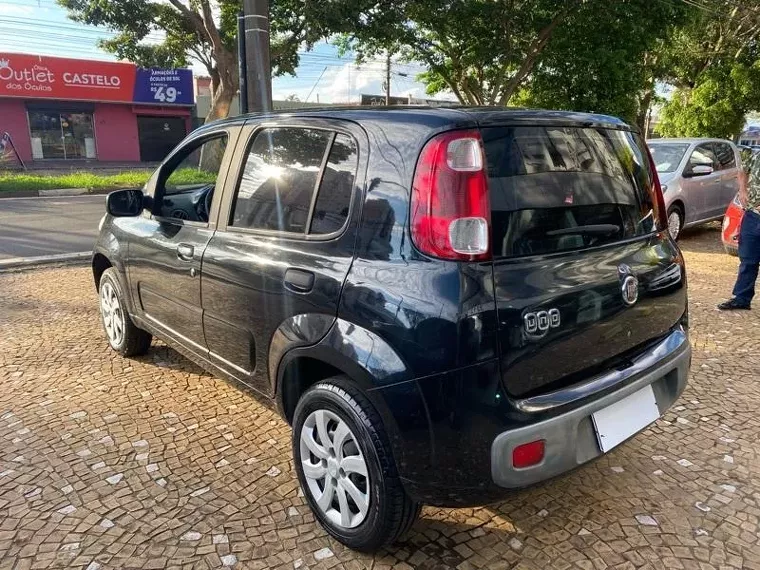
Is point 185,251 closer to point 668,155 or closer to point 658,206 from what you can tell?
point 658,206

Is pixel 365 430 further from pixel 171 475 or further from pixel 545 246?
pixel 171 475

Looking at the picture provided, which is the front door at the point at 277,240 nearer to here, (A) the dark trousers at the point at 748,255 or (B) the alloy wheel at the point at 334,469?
(B) the alloy wheel at the point at 334,469

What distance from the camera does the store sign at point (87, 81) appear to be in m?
25.0

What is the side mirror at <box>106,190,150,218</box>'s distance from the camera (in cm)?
367

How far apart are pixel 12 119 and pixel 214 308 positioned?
28836 mm

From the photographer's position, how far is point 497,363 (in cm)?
193

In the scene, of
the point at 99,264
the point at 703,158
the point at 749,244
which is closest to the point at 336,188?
the point at 99,264

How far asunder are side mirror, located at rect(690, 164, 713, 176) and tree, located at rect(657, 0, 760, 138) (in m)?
11.5

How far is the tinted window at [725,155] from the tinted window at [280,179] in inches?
363

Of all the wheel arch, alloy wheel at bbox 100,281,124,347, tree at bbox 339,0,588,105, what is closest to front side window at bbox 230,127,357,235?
alloy wheel at bbox 100,281,124,347

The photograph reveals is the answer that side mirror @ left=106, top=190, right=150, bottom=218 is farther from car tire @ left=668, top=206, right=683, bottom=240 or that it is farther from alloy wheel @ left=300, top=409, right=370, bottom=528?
car tire @ left=668, top=206, right=683, bottom=240

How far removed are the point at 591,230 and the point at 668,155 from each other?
8.03 metres

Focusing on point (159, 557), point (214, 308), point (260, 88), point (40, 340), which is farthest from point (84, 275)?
point (159, 557)

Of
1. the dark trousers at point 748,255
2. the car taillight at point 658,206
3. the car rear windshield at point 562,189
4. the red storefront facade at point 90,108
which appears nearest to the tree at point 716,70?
the dark trousers at point 748,255
